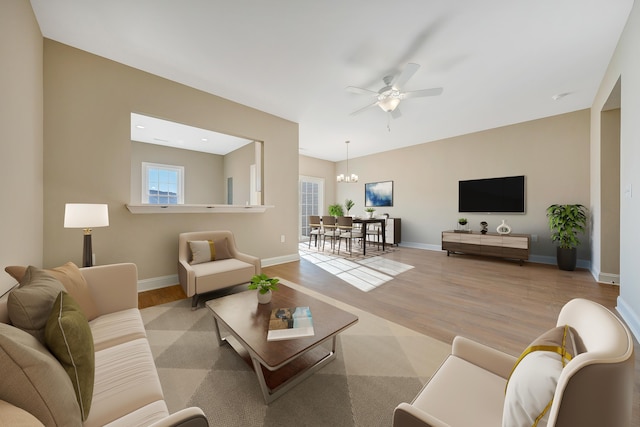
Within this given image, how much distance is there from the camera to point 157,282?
311 cm

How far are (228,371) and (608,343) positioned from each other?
1.77m

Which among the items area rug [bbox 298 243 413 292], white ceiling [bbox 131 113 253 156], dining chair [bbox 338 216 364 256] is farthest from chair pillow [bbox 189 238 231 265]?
dining chair [bbox 338 216 364 256]

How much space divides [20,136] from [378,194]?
653 centimetres

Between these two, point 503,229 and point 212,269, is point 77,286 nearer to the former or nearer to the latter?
point 212,269

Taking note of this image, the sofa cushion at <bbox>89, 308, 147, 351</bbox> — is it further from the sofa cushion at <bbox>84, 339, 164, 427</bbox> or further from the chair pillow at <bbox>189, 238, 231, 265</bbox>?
the chair pillow at <bbox>189, 238, 231, 265</bbox>

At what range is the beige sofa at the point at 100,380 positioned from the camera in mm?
608

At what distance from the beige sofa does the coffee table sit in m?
0.43

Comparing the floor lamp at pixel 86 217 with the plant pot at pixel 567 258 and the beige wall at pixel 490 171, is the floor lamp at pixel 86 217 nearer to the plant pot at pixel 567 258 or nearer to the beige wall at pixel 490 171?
the beige wall at pixel 490 171

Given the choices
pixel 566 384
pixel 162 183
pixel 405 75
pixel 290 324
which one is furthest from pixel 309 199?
pixel 566 384

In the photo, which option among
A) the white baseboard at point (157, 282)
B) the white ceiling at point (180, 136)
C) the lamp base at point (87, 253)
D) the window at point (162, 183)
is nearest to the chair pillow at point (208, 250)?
the white baseboard at point (157, 282)

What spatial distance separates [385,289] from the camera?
3064 mm

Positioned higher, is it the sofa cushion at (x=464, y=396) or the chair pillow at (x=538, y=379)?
the chair pillow at (x=538, y=379)

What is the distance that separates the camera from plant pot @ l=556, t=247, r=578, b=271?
150 inches

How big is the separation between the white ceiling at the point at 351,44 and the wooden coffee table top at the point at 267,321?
8.09 feet
